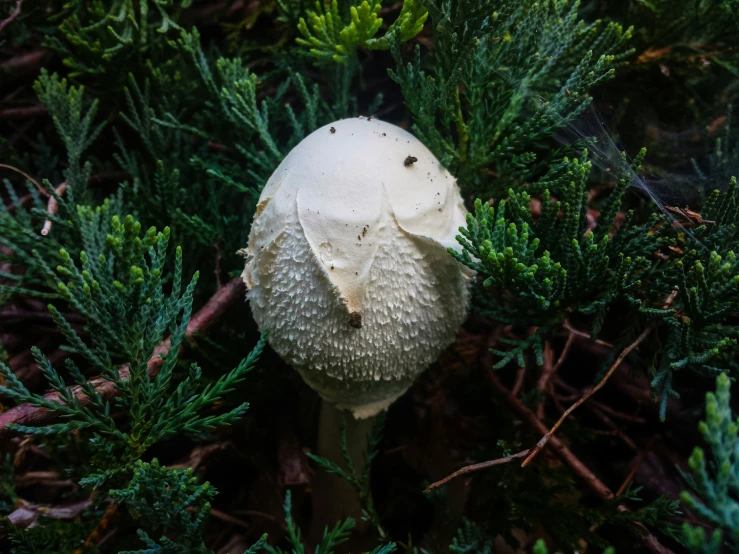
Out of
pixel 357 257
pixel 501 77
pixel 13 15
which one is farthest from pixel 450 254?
pixel 13 15

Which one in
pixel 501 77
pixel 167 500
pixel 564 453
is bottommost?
pixel 564 453

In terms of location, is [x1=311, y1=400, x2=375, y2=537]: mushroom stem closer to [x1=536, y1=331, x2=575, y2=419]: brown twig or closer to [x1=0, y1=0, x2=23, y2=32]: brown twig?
[x1=536, y1=331, x2=575, y2=419]: brown twig

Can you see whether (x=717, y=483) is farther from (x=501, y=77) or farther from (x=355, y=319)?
(x=501, y=77)

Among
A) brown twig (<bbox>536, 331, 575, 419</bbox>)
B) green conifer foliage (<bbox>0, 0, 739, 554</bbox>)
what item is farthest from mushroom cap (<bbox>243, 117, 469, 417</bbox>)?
brown twig (<bbox>536, 331, 575, 419</bbox>)

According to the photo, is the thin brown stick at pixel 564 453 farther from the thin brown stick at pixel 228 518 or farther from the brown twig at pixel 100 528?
the brown twig at pixel 100 528

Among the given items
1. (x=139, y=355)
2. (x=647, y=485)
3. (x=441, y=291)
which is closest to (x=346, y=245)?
(x=441, y=291)

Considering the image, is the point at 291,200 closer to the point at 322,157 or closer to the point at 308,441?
the point at 322,157
